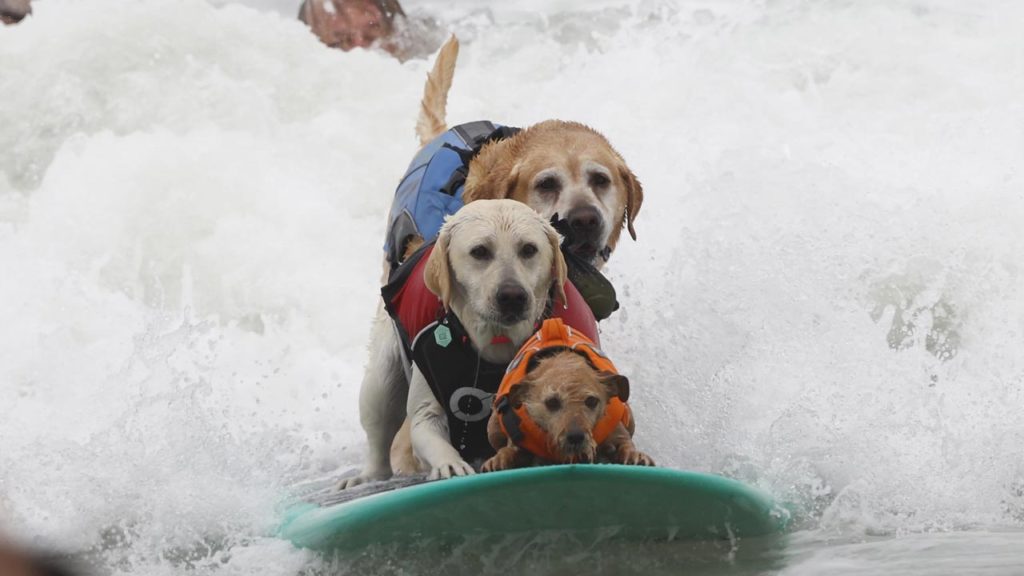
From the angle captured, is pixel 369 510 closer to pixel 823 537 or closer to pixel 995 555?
pixel 823 537

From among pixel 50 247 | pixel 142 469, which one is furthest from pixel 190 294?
pixel 142 469

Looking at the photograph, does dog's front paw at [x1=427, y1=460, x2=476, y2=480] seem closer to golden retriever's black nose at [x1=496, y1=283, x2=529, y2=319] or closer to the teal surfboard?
the teal surfboard

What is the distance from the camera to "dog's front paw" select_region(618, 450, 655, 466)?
178 inches

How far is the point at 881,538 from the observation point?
471 cm

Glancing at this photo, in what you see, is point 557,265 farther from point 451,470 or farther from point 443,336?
point 451,470

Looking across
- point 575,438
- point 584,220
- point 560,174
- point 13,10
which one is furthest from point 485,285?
point 13,10

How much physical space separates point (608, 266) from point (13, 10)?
8.63 metres

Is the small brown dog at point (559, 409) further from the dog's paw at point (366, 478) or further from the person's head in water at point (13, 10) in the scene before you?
the person's head in water at point (13, 10)

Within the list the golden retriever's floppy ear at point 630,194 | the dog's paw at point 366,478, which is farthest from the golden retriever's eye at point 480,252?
the dog's paw at point 366,478

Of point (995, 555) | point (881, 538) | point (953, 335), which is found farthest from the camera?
point (953, 335)

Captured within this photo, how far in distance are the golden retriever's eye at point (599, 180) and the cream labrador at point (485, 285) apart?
87cm

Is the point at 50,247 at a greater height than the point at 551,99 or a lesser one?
lesser

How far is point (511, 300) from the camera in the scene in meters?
4.74

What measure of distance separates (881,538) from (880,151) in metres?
7.50
